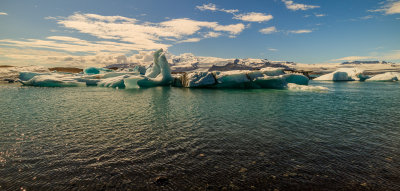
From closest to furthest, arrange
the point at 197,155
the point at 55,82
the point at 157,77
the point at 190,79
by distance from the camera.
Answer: the point at 197,155 → the point at 190,79 → the point at 55,82 → the point at 157,77

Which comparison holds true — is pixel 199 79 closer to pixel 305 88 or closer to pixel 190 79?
pixel 190 79

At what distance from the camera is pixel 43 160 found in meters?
5.26

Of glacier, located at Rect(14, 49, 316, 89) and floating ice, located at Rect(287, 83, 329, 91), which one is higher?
glacier, located at Rect(14, 49, 316, 89)

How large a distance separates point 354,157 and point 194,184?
445 cm

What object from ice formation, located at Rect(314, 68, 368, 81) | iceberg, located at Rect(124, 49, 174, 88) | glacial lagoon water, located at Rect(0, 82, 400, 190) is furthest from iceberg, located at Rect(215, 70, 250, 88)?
ice formation, located at Rect(314, 68, 368, 81)

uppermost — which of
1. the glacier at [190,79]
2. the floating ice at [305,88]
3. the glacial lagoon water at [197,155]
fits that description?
the glacier at [190,79]

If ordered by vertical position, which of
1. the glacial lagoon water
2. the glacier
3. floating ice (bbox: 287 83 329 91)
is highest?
the glacier

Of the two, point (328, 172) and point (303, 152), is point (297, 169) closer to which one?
point (328, 172)

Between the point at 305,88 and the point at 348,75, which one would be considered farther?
the point at 348,75

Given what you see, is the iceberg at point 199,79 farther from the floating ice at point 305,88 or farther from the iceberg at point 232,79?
the floating ice at point 305,88

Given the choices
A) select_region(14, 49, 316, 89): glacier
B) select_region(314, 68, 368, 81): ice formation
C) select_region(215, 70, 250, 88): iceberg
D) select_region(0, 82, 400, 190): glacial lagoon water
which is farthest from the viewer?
select_region(314, 68, 368, 81): ice formation

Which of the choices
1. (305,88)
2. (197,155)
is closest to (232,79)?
(305,88)

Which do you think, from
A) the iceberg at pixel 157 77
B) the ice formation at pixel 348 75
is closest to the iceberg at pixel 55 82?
the iceberg at pixel 157 77

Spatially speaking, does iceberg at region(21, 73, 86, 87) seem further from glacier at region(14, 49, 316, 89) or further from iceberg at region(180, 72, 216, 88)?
iceberg at region(180, 72, 216, 88)
